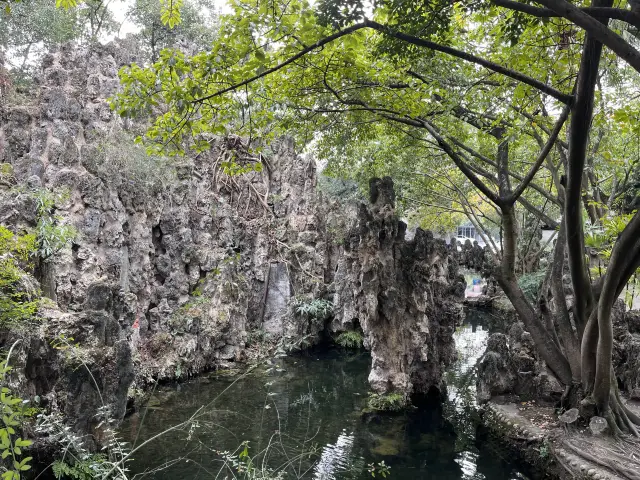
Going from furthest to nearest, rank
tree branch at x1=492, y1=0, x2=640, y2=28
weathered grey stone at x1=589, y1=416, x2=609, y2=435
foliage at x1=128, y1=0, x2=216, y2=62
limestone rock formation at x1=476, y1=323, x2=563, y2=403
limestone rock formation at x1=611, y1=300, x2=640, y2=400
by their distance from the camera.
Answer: foliage at x1=128, y1=0, x2=216, y2=62, limestone rock formation at x1=476, y1=323, x2=563, y2=403, limestone rock formation at x1=611, y1=300, x2=640, y2=400, weathered grey stone at x1=589, y1=416, x2=609, y2=435, tree branch at x1=492, y1=0, x2=640, y2=28

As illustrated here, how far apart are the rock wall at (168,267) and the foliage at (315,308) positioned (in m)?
0.21

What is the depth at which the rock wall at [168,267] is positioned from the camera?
693cm

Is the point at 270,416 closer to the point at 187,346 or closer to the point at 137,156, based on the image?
the point at 187,346

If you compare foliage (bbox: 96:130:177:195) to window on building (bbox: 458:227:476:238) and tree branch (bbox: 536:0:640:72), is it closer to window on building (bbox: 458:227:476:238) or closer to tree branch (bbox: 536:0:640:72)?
tree branch (bbox: 536:0:640:72)

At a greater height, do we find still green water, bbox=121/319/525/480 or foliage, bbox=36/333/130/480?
foliage, bbox=36/333/130/480

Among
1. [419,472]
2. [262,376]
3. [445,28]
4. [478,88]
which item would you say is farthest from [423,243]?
[445,28]

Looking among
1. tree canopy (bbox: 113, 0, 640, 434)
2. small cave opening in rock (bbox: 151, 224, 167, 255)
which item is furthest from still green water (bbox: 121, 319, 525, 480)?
small cave opening in rock (bbox: 151, 224, 167, 255)

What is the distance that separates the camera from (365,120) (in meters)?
8.91

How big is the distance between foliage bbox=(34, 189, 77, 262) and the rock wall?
0.25m

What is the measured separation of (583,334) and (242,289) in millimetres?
10788

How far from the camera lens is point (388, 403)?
1055 cm

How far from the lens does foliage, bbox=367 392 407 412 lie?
34.6 feet

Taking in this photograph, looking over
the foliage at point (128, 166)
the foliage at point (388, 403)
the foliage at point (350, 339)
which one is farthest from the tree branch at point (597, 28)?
the foliage at point (350, 339)

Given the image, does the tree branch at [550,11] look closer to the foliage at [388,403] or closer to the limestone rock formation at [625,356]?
the limestone rock formation at [625,356]
